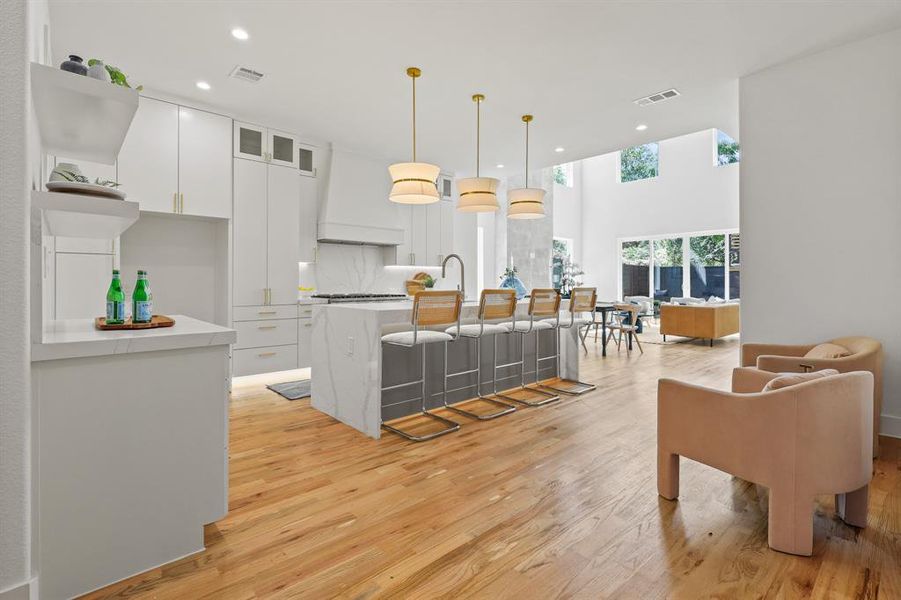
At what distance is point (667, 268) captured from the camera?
440 inches

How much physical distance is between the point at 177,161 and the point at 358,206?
203 cm

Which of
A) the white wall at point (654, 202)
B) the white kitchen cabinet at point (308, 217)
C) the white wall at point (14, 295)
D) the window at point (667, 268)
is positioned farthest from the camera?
the window at point (667, 268)

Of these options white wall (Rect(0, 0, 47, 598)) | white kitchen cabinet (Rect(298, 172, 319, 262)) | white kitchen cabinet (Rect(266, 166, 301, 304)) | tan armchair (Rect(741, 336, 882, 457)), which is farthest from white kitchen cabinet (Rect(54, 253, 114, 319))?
tan armchair (Rect(741, 336, 882, 457))

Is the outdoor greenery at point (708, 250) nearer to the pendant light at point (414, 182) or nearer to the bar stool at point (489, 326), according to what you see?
the bar stool at point (489, 326)

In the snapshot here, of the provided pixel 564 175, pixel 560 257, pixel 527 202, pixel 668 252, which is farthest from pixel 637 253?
pixel 527 202

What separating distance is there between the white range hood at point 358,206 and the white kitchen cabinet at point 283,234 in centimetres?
44

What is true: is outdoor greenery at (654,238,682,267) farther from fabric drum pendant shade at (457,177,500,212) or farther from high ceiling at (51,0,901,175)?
fabric drum pendant shade at (457,177,500,212)

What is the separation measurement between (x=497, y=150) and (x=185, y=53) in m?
3.61

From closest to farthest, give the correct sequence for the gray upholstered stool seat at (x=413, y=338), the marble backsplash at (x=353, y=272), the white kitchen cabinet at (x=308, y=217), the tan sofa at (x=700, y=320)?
the gray upholstered stool seat at (x=413, y=338) < the white kitchen cabinet at (x=308, y=217) < the marble backsplash at (x=353, y=272) < the tan sofa at (x=700, y=320)

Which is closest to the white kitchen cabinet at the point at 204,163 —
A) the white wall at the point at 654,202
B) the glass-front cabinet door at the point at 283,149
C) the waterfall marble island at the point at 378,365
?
the glass-front cabinet door at the point at 283,149

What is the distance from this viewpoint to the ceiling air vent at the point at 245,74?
363 centimetres

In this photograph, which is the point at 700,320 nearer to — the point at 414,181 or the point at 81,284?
the point at 414,181

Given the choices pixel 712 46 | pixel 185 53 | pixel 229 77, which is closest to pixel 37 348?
pixel 185 53

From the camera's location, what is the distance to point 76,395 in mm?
1494
